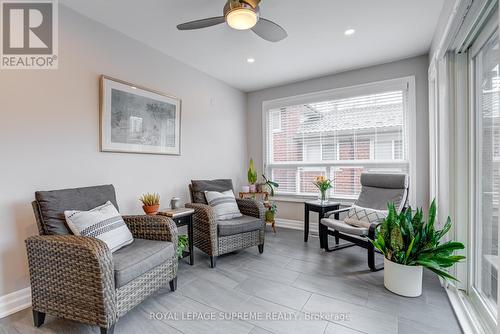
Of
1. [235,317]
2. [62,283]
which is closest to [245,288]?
[235,317]

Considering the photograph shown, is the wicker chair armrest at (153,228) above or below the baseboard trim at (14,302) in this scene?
above

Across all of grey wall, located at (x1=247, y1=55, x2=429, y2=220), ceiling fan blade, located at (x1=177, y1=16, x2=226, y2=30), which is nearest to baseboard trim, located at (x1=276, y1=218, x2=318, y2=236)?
grey wall, located at (x1=247, y1=55, x2=429, y2=220)

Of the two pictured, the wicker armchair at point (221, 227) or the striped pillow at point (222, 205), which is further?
the striped pillow at point (222, 205)

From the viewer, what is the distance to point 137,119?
263cm

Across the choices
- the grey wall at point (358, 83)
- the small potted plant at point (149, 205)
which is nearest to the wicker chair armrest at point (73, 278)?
the small potted plant at point (149, 205)

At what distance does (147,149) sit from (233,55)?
1.61m

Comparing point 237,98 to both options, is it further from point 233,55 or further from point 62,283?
point 62,283

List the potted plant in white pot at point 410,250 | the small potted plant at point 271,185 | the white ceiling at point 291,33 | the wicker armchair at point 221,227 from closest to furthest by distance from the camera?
1. the potted plant in white pot at point 410,250
2. the white ceiling at point 291,33
3. the wicker armchair at point 221,227
4. the small potted plant at point 271,185

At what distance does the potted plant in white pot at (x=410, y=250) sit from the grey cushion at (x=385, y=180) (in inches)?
32.7

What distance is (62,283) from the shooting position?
4.83 ft

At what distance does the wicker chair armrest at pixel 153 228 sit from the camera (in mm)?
1993

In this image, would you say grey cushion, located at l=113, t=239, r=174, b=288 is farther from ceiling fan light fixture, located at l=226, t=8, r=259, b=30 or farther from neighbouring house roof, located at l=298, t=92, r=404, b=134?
neighbouring house roof, located at l=298, t=92, r=404, b=134

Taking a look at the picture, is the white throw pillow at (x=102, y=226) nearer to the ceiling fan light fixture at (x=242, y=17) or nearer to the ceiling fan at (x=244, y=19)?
the ceiling fan at (x=244, y=19)

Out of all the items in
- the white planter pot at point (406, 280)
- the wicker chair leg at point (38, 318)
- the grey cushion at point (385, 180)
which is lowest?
the wicker chair leg at point (38, 318)
